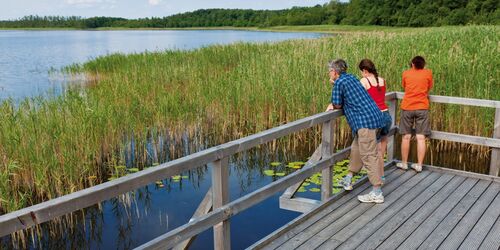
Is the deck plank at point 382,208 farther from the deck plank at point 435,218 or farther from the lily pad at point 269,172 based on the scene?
the lily pad at point 269,172

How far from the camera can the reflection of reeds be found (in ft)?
21.2

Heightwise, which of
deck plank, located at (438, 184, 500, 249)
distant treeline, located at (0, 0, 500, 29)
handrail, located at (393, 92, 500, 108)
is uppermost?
distant treeline, located at (0, 0, 500, 29)

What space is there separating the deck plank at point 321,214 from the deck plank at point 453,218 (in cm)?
88

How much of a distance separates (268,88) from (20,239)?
18.4ft

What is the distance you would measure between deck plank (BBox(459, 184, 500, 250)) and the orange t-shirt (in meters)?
1.35

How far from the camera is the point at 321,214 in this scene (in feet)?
14.2

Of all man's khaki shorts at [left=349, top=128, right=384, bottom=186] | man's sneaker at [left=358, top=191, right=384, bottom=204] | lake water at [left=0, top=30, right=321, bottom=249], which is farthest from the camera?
lake water at [left=0, top=30, right=321, bottom=249]

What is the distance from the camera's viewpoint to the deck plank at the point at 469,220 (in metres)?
3.76

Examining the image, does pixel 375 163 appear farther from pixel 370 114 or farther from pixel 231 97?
pixel 231 97

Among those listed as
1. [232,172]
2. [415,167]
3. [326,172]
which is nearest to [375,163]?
[326,172]

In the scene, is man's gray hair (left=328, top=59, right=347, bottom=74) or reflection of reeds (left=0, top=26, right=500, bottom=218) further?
reflection of reeds (left=0, top=26, right=500, bottom=218)

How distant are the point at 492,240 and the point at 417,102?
2.04 meters

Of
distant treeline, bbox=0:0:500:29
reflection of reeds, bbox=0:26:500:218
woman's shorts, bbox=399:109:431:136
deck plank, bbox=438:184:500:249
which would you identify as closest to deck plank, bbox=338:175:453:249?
deck plank, bbox=438:184:500:249

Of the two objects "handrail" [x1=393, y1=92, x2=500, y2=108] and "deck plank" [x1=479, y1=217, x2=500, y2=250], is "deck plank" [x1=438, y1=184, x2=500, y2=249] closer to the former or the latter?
"deck plank" [x1=479, y1=217, x2=500, y2=250]
